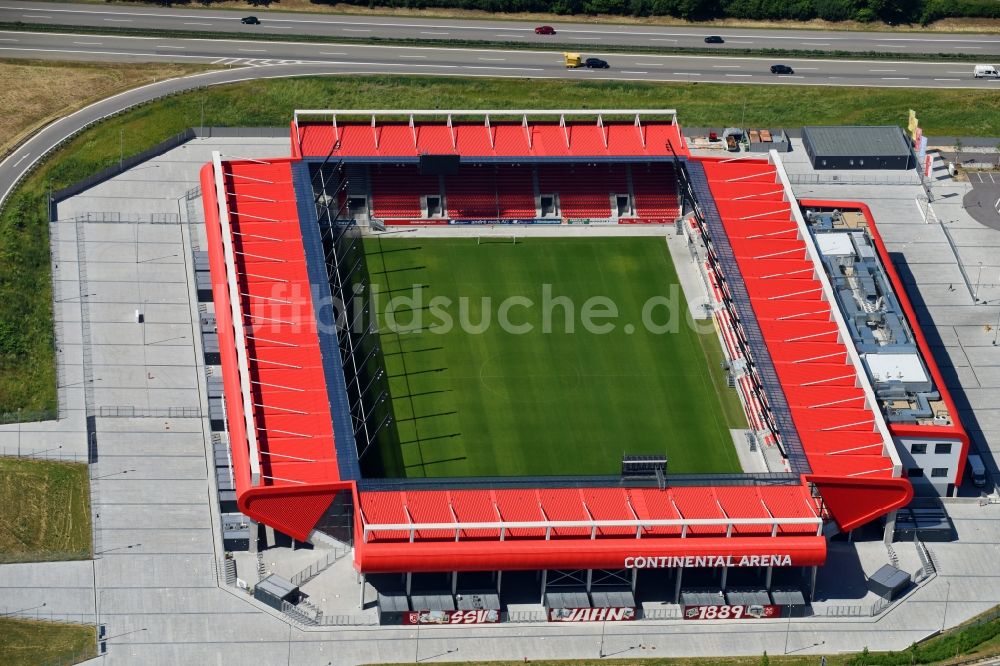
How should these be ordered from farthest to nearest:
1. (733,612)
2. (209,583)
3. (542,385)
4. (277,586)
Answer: (542,385), (209,583), (733,612), (277,586)

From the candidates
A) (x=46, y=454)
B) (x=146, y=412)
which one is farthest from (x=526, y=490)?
(x=46, y=454)

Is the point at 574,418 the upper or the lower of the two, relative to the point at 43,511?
upper

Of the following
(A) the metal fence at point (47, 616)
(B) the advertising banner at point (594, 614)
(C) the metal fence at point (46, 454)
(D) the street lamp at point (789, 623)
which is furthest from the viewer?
(C) the metal fence at point (46, 454)

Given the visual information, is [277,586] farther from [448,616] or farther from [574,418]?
[574,418]

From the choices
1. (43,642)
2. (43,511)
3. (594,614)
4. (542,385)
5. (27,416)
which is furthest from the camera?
(542,385)

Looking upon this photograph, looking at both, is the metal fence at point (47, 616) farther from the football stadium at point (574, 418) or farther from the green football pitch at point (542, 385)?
the green football pitch at point (542, 385)

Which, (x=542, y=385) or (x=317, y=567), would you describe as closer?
(x=317, y=567)

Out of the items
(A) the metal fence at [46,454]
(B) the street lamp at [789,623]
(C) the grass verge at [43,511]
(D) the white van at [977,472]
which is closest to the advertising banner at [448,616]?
(B) the street lamp at [789,623]
